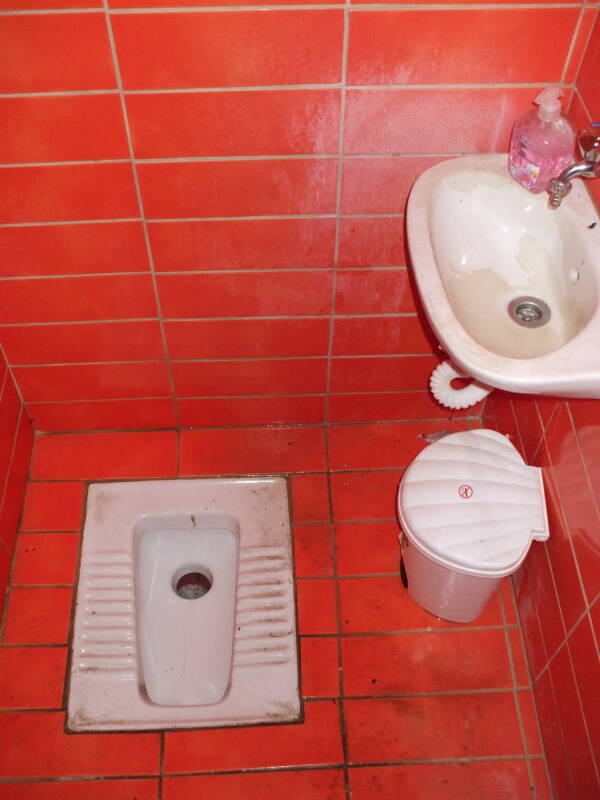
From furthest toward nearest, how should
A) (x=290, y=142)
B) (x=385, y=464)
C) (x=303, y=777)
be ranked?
(x=385, y=464)
(x=303, y=777)
(x=290, y=142)

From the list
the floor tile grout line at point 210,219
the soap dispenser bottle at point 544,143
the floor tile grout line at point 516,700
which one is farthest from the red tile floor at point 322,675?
the soap dispenser bottle at point 544,143

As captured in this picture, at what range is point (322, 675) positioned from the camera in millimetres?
1844

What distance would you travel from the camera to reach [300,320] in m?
1.95

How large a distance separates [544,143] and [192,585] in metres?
1.35

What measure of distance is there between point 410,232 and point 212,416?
0.97 meters

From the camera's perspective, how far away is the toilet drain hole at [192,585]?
6.72 feet

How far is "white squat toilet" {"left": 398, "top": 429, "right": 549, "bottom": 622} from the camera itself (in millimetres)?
1649

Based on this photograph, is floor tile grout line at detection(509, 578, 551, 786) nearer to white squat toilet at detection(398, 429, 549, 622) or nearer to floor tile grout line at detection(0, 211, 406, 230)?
white squat toilet at detection(398, 429, 549, 622)

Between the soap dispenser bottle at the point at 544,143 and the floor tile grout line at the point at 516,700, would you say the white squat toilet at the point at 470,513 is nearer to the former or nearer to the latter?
the floor tile grout line at the point at 516,700

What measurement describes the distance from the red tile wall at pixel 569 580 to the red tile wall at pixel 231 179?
0.91 feet

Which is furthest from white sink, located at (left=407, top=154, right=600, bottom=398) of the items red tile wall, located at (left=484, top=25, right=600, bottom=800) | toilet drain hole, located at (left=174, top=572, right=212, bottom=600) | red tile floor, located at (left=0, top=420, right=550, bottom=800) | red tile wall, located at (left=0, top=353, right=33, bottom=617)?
red tile wall, located at (left=0, top=353, right=33, bottom=617)

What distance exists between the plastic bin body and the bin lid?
0.05 m

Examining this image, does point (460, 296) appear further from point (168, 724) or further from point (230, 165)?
point (168, 724)

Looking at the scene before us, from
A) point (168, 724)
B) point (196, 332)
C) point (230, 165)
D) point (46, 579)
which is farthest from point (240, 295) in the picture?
point (168, 724)
